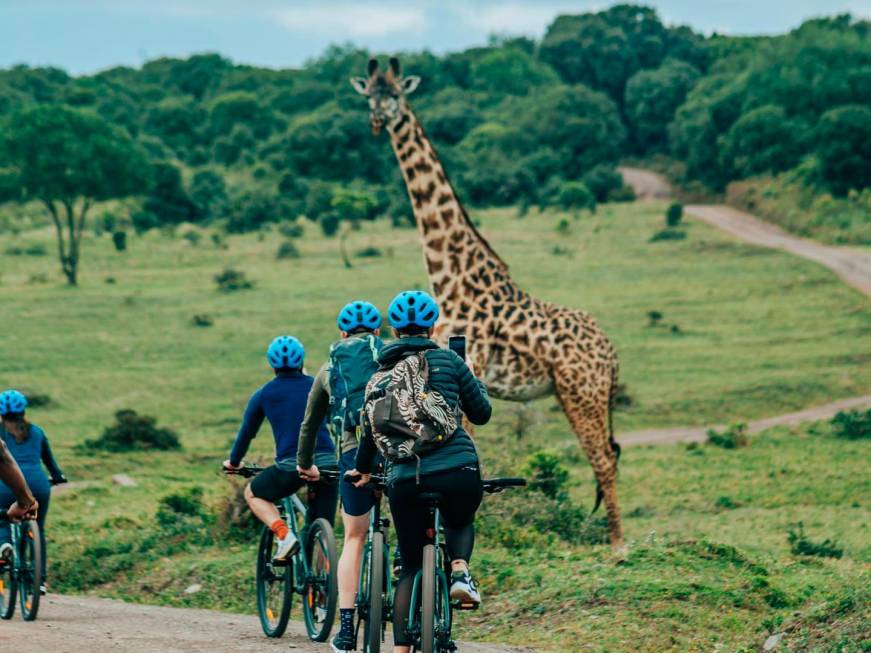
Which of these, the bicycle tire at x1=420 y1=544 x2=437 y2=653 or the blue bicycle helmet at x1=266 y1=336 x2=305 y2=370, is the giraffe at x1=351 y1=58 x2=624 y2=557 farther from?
the bicycle tire at x1=420 y1=544 x2=437 y2=653

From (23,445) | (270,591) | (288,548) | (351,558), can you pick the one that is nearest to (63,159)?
(23,445)

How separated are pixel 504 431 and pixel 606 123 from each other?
155 feet

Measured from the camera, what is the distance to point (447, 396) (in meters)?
6.06

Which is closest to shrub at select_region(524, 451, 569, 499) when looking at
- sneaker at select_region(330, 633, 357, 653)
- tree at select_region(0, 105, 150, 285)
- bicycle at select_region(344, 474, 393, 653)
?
bicycle at select_region(344, 474, 393, 653)

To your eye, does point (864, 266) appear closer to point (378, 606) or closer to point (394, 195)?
point (394, 195)

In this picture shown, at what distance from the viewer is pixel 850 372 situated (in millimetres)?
24828

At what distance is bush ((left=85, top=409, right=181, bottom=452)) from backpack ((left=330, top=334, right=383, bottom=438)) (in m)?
13.2

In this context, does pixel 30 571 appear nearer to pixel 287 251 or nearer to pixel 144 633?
pixel 144 633

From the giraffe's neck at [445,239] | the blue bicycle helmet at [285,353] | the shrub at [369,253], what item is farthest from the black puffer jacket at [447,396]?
the shrub at [369,253]

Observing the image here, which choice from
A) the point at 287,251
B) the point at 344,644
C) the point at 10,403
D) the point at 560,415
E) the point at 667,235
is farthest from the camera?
the point at 667,235

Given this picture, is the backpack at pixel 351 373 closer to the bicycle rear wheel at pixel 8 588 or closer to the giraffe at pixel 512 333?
the bicycle rear wheel at pixel 8 588

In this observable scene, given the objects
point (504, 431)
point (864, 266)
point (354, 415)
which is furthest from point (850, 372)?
point (354, 415)

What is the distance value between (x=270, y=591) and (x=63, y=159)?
34147 mm

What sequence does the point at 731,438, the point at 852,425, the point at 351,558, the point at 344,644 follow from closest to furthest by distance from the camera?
the point at 344,644
the point at 351,558
the point at 731,438
the point at 852,425
